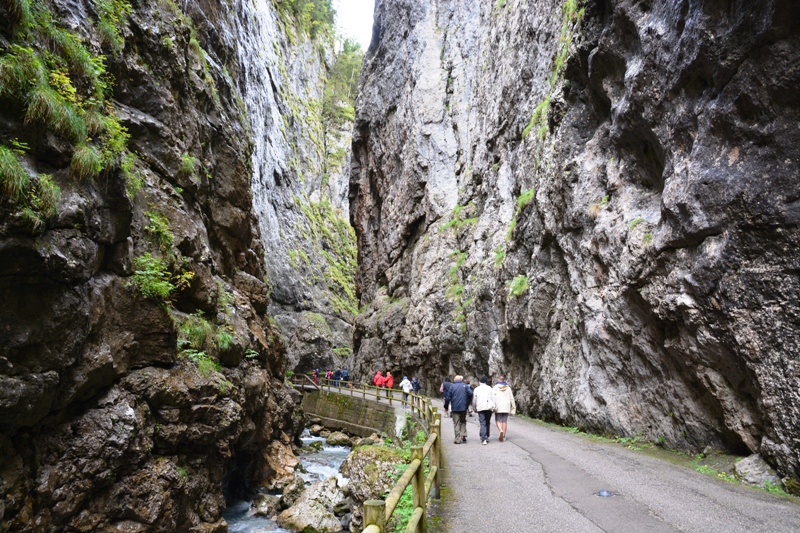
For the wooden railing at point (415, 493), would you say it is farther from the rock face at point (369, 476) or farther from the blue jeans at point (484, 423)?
the blue jeans at point (484, 423)

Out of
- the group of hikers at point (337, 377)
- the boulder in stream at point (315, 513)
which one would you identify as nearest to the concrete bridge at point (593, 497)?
the boulder in stream at point (315, 513)

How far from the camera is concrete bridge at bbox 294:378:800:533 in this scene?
5.81 m

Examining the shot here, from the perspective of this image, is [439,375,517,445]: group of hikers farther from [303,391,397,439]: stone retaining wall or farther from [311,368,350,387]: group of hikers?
[311,368,350,387]: group of hikers

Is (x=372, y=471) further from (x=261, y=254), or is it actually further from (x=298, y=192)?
(x=298, y=192)

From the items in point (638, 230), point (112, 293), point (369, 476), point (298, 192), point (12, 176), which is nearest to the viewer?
point (12, 176)

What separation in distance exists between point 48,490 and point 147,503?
5.81 ft

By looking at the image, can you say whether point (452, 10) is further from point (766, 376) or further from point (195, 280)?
point (766, 376)

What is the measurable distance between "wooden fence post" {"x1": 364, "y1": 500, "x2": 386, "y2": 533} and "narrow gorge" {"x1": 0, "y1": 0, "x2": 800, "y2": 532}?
18.5 feet

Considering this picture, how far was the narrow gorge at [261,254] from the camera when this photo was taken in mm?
7074

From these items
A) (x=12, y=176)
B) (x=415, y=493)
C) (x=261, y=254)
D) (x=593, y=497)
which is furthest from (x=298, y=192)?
(x=415, y=493)

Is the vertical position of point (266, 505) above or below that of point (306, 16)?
below

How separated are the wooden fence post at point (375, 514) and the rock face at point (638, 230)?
7337mm

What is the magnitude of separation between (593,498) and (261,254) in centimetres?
1699

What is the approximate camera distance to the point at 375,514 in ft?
11.4
